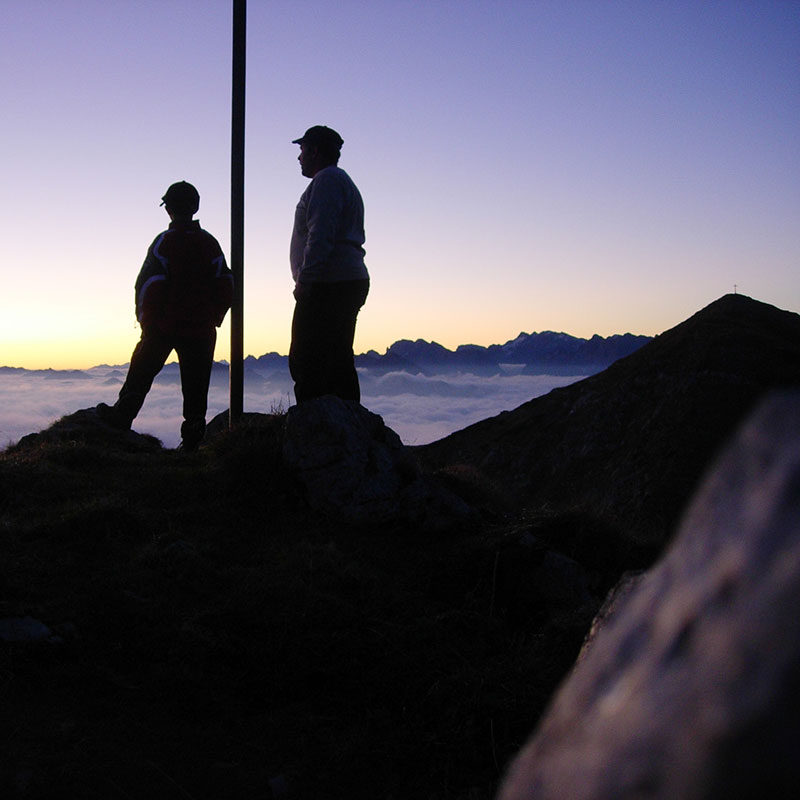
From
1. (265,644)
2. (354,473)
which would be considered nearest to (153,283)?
(354,473)

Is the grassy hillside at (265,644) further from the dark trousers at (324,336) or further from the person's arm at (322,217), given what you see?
the person's arm at (322,217)

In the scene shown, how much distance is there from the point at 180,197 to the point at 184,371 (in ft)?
5.71

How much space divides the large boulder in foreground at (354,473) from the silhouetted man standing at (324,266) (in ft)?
1.82

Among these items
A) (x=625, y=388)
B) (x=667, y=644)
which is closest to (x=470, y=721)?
(x=667, y=644)

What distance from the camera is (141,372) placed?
25.8 ft

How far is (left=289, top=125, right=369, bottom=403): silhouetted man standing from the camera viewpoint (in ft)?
19.7

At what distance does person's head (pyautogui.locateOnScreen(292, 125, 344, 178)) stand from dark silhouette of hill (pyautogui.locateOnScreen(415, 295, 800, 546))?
4828mm

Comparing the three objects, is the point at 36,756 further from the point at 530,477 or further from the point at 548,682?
the point at 530,477

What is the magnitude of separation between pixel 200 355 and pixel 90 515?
3031mm

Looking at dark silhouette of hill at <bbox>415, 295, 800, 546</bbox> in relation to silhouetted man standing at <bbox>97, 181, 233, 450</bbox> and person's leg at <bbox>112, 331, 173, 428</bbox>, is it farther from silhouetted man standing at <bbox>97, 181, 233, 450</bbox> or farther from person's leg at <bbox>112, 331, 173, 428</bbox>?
person's leg at <bbox>112, 331, 173, 428</bbox>

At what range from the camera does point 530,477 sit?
422 inches

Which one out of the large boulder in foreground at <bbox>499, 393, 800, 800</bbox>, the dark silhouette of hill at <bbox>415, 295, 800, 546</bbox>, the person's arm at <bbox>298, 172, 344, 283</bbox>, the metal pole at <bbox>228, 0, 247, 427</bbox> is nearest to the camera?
the large boulder in foreground at <bbox>499, 393, 800, 800</bbox>

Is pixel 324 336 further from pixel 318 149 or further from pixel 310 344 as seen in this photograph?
pixel 318 149

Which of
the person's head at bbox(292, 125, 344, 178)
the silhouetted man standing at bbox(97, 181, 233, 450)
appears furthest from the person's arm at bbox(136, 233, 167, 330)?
the person's head at bbox(292, 125, 344, 178)
